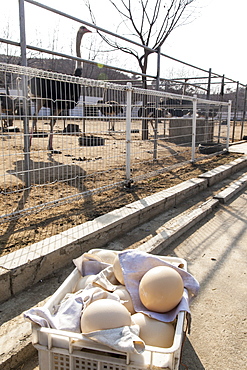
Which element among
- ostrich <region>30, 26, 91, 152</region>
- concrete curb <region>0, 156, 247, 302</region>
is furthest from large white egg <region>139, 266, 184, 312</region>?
ostrich <region>30, 26, 91, 152</region>

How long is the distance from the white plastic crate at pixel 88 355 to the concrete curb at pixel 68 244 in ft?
2.93

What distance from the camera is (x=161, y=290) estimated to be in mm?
1826

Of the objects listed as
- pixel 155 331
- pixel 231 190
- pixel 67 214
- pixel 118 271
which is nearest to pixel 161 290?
pixel 155 331

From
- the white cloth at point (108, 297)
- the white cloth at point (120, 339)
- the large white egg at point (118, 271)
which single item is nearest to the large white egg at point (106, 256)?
the white cloth at point (108, 297)

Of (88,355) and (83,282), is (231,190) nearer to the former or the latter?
(83,282)

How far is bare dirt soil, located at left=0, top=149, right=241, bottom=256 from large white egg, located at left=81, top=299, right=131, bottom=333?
136 centimetres

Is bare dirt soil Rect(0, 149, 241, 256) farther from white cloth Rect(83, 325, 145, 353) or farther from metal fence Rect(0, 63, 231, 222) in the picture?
white cloth Rect(83, 325, 145, 353)

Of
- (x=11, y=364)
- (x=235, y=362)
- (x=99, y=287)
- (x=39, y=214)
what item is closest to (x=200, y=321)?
(x=235, y=362)

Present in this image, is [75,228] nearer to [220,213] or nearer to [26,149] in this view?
[26,149]

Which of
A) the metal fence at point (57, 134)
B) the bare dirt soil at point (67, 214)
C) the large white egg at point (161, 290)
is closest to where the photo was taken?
the large white egg at point (161, 290)

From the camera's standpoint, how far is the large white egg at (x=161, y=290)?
1821 millimetres

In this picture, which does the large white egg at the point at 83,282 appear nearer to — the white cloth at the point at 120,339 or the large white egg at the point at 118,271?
the large white egg at the point at 118,271

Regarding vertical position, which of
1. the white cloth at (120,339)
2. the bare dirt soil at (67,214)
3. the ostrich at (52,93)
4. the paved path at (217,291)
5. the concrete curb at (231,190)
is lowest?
the paved path at (217,291)

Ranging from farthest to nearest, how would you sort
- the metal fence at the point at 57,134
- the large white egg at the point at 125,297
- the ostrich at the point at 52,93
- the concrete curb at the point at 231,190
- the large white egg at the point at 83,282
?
the concrete curb at the point at 231,190 → the ostrich at the point at 52,93 → the metal fence at the point at 57,134 → the large white egg at the point at 83,282 → the large white egg at the point at 125,297
